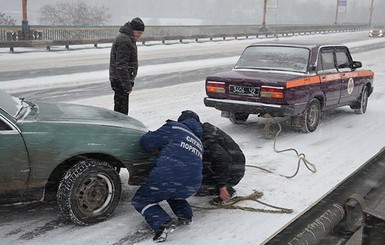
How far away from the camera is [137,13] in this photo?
14362 cm

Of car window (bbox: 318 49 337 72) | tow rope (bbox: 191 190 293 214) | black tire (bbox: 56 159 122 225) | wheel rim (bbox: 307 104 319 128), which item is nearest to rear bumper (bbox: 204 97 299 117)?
wheel rim (bbox: 307 104 319 128)

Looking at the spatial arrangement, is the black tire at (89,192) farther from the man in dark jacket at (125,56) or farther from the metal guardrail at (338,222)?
the man in dark jacket at (125,56)

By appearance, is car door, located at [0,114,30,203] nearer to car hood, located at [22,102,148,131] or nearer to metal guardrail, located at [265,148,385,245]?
car hood, located at [22,102,148,131]

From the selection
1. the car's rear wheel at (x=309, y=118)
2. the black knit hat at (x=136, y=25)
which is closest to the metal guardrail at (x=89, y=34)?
the car's rear wheel at (x=309, y=118)

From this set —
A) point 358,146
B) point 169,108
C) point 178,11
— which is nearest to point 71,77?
point 169,108

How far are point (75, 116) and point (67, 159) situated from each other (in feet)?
1.89

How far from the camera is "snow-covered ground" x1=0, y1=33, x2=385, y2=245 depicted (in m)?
4.16

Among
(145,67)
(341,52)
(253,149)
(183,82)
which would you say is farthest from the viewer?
(145,67)

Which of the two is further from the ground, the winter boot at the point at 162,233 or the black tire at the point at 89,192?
the black tire at the point at 89,192

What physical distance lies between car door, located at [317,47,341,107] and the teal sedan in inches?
190

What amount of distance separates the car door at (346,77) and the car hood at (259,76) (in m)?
1.57

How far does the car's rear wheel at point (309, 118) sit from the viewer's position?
8.04 metres

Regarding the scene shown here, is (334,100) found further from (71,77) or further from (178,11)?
(178,11)

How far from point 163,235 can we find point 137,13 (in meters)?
145
